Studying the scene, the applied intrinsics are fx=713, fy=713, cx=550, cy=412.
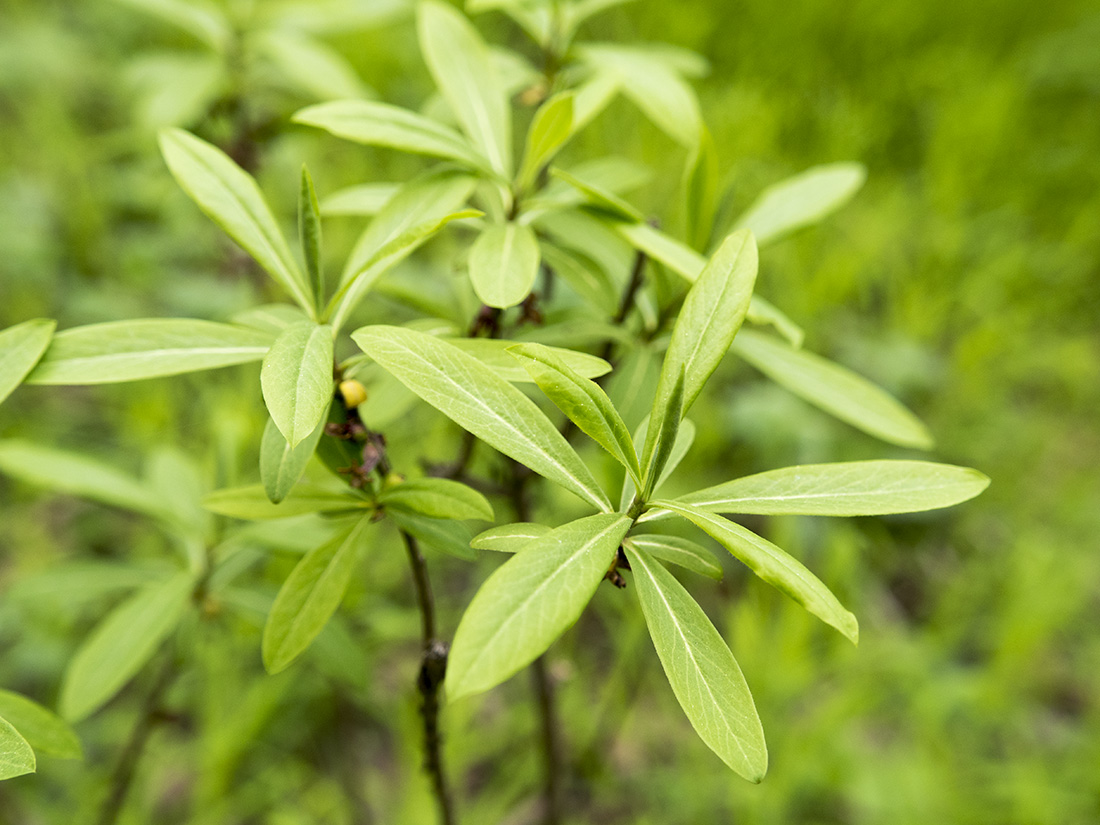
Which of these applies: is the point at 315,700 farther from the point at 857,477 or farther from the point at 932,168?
the point at 932,168

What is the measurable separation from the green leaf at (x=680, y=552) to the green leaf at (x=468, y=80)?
406 millimetres

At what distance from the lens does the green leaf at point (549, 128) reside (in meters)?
0.64

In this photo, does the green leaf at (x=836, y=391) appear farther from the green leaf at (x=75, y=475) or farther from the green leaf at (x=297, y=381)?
the green leaf at (x=75, y=475)

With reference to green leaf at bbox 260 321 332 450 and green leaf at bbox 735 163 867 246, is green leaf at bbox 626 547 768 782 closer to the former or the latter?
green leaf at bbox 260 321 332 450

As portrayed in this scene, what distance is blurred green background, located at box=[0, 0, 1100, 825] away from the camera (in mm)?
1451

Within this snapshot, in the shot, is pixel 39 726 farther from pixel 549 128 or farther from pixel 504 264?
pixel 549 128

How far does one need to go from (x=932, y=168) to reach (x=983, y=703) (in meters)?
2.17

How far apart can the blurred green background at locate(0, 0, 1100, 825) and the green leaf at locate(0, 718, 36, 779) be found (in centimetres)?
43

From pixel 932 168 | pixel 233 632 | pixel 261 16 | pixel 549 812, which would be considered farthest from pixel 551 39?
pixel 932 168

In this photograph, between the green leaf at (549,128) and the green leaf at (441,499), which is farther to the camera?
the green leaf at (549,128)

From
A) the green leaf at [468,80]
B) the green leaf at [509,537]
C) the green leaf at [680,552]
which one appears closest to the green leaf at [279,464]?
the green leaf at [509,537]

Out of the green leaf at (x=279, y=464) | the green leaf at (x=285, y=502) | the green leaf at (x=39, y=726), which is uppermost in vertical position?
the green leaf at (x=279, y=464)

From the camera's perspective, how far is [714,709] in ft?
1.53

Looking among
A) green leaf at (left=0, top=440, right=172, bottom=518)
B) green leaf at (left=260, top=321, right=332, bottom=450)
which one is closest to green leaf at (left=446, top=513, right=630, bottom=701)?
green leaf at (left=260, top=321, right=332, bottom=450)
